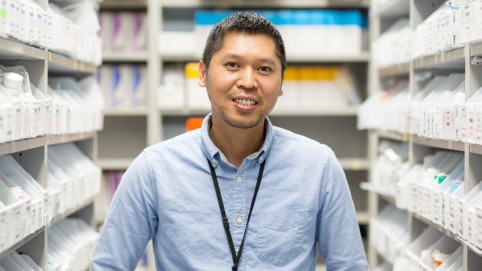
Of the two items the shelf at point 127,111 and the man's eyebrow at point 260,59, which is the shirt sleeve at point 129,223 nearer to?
the man's eyebrow at point 260,59

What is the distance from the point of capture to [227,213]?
1896 millimetres

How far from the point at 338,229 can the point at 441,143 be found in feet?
3.25

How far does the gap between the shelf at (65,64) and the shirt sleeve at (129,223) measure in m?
0.92

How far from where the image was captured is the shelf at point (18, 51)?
78.8 inches

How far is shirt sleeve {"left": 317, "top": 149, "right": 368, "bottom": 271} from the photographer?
6.29ft

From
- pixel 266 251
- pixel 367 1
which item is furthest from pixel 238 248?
pixel 367 1

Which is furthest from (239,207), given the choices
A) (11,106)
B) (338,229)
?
(11,106)

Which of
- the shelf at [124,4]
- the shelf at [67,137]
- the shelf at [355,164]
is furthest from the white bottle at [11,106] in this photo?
the shelf at [355,164]

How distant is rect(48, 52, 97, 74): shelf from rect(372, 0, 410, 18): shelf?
168 centimetres

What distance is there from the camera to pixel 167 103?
15.2 ft

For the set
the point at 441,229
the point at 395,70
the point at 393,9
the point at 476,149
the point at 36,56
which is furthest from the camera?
the point at 393,9

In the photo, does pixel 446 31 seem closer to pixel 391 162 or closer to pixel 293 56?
pixel 391 162

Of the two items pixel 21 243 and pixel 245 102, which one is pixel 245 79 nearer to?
pixel 245 102

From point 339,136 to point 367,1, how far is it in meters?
1.06
